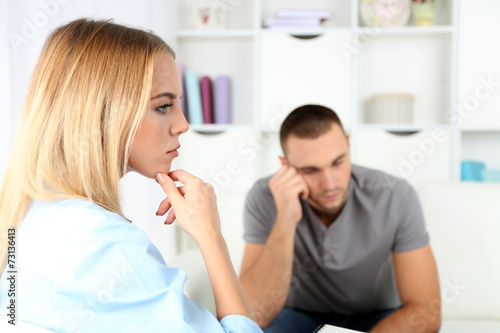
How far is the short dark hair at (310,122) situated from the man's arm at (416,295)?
46 centimetres

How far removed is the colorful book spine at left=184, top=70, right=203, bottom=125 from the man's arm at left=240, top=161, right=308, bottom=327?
44.8 inches

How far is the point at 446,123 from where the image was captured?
103 inches

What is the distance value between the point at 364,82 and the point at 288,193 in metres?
1.46

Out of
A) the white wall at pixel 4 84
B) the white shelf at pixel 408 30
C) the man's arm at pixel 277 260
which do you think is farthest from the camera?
the white shelf at pixel 408 30

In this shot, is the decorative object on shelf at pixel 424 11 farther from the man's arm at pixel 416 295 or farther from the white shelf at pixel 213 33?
the man's arm at pixel 416 295

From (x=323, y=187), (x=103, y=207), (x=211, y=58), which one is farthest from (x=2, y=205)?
(x=211, y=58)

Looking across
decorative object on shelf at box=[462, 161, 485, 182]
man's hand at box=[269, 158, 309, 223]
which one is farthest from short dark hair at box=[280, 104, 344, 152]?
decorative object on shelf at box=[462, 161, 485, 182]

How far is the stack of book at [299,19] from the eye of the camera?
2.48m

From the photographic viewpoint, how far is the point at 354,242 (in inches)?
59.5

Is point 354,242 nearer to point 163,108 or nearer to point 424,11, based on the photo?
point 163,108

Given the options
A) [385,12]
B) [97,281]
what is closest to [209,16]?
[385,12]

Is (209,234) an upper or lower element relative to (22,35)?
lower

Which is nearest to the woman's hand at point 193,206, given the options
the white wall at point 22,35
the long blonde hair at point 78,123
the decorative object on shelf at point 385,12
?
the long blonde hair at point 78,123

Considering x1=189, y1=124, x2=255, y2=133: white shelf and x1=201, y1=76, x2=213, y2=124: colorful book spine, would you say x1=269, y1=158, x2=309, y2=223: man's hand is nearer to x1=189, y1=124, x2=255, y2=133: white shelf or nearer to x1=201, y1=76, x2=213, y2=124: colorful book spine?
x1=189, y1=124, x2=255, y2=133: white shelf
